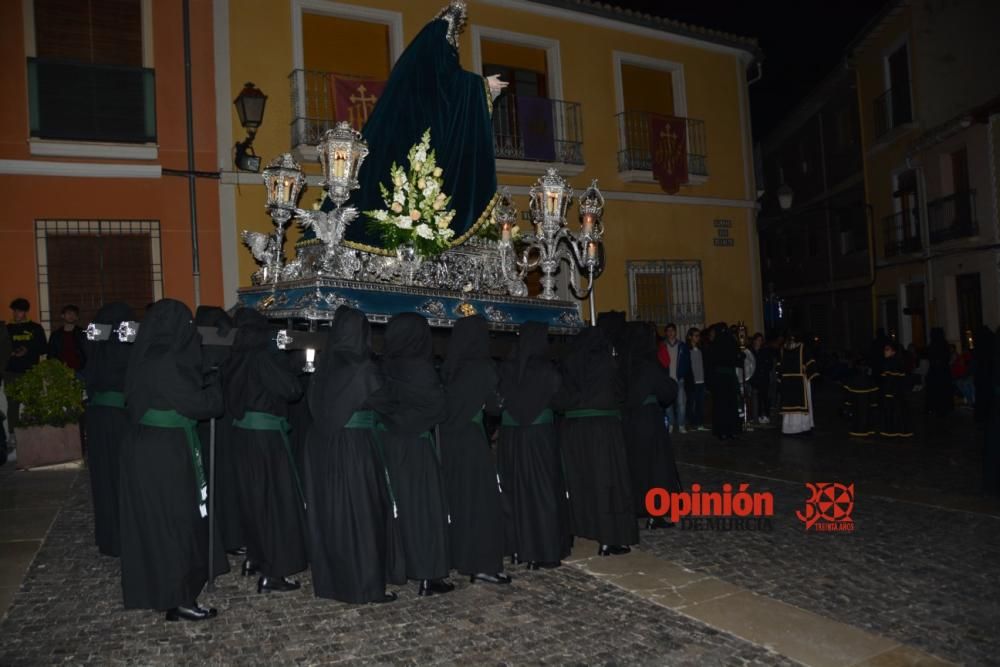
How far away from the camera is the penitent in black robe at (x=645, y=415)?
6.29m

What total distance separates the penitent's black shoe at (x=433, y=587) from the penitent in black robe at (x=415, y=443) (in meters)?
0.07

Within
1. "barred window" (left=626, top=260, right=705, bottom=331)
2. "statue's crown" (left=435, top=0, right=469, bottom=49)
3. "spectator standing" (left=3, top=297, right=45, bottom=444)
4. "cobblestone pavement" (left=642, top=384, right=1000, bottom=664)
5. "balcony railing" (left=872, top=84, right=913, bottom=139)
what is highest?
"balcony railing" (left=872, top=84, right=913, bottom=139)

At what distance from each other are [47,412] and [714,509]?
277 inches

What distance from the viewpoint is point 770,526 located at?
237 inches

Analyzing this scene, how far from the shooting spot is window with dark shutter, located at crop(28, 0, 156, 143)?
10.3 metres

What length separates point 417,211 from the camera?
20.0ft

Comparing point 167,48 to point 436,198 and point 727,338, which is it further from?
point 727,338

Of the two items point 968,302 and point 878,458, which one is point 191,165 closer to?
point 878,458

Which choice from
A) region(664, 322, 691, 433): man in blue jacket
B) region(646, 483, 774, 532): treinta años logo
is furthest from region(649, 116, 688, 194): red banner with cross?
region(646, 483, 774, 532): treinta años logo

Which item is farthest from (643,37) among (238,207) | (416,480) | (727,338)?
(416,480)

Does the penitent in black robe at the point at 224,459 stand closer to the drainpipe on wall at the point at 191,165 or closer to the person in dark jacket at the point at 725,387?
the drainpipe on wall at the point at 191,165

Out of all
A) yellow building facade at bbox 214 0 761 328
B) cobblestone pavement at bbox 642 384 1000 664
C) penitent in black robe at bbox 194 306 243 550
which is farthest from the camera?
yellow building facade at bbox 214 0 761 328

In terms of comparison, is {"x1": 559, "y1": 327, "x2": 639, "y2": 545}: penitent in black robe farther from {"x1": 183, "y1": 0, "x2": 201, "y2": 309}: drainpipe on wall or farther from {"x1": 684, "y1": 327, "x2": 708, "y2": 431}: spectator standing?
{"x1": 183, "y1": 0, "x2": 201, "y2": 309}: drainpipe on wall

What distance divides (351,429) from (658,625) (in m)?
2.01
